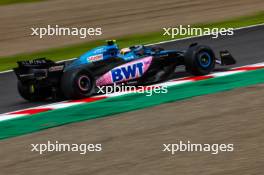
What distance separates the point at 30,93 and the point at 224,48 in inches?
214

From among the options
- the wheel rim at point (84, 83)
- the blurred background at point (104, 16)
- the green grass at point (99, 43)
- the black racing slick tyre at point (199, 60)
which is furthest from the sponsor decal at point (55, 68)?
the blurred background at point (104, 16)

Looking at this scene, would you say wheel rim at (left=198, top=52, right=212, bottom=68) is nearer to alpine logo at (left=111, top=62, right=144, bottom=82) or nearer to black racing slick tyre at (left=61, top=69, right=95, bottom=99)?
alpine logo at (left=111, top=62, right=144, bottom=82)

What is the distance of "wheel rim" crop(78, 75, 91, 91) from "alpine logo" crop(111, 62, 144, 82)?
0.44 metres

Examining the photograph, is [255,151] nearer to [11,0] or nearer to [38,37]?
[38,37]

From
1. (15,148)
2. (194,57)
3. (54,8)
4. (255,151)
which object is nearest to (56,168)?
(15,148)

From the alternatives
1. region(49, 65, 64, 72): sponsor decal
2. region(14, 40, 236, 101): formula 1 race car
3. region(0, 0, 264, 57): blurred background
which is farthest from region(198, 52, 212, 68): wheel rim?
region(0, 0, 264, 57): blurred background

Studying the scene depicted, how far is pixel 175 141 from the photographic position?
7.73 meters

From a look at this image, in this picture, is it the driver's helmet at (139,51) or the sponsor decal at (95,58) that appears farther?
the driver's helmet at (139,51)

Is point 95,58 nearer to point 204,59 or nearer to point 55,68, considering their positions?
point 55,68

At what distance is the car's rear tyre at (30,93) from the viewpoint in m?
10.5

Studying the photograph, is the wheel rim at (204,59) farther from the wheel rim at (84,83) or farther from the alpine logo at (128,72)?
the wheel rim at (84,83)

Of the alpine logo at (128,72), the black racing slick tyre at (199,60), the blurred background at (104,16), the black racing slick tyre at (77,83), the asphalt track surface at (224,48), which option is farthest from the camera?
the blurred background at (104,16)

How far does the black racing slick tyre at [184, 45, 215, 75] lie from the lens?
11.2 meters

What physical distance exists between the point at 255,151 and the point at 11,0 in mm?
20627
